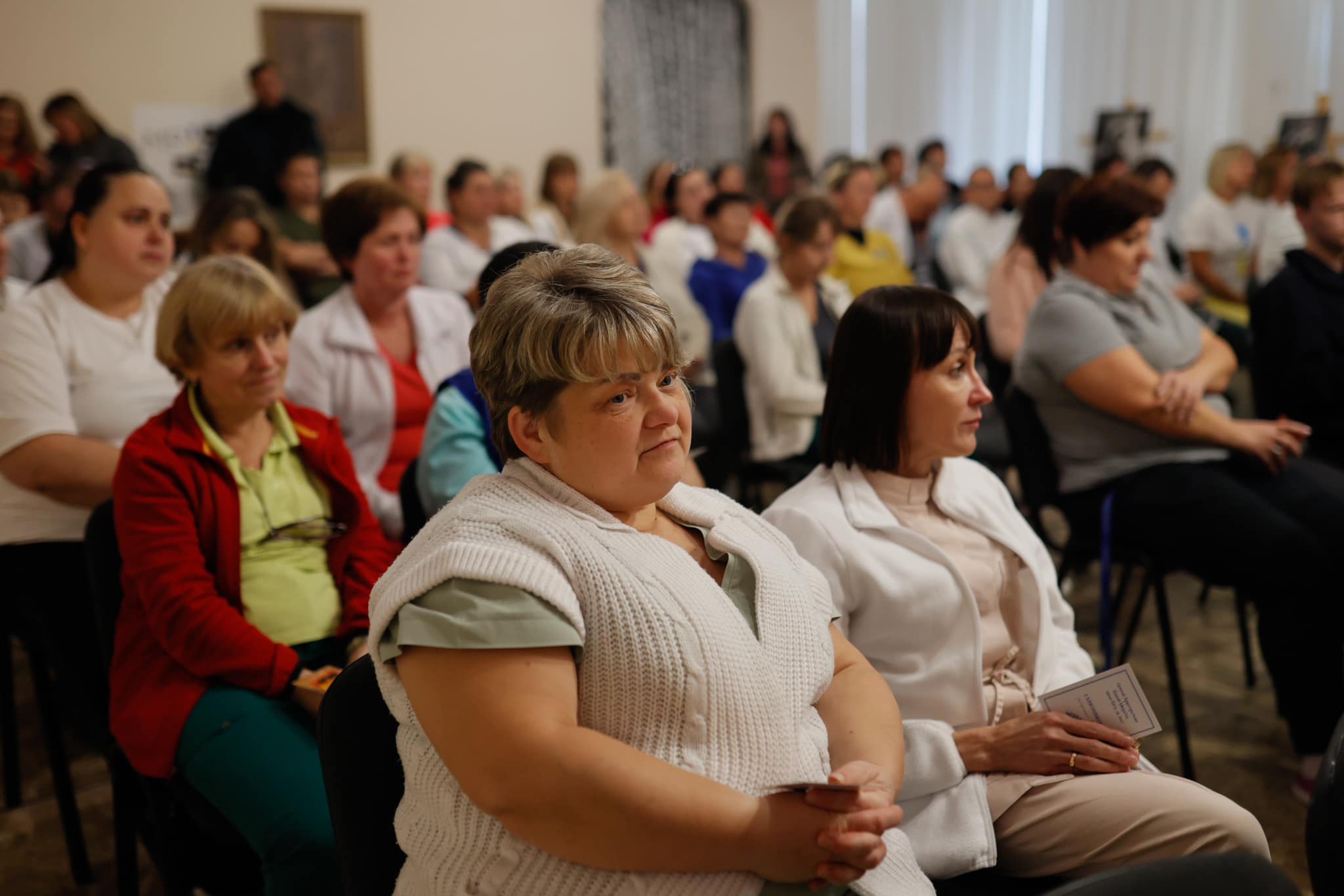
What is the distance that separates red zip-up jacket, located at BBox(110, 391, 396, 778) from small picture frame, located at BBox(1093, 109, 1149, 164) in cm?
837

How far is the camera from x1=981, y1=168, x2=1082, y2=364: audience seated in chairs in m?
3.59

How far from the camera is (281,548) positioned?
1.89 metres

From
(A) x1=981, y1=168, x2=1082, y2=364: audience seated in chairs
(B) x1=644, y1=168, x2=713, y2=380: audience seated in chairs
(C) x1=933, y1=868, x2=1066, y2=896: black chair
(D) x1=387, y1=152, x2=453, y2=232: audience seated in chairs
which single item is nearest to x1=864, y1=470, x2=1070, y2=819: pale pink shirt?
(C) x1=933, y1=868, x2=1066, y2=896: black chair

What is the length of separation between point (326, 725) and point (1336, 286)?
292cm

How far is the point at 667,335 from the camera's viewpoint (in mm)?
1217

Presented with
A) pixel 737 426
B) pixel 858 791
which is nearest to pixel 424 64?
pixel 737 426

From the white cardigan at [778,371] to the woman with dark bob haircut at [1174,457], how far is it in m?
0.91

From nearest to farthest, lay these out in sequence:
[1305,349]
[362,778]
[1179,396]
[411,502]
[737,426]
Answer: [362,778], [411,502], [1179,396], [1305,349], [737,426]

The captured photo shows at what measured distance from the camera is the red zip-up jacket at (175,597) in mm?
1694

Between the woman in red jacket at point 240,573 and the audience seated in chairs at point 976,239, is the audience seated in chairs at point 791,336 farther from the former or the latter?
the audience seated in chairs at point 976,239

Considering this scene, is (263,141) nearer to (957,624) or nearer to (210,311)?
(210,311)

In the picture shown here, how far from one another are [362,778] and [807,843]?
49 cm

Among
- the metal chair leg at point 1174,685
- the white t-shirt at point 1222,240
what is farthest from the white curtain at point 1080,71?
the metal chair leg at point 1174,685

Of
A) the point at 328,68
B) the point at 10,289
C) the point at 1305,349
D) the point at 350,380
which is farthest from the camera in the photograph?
the point at 328,68
